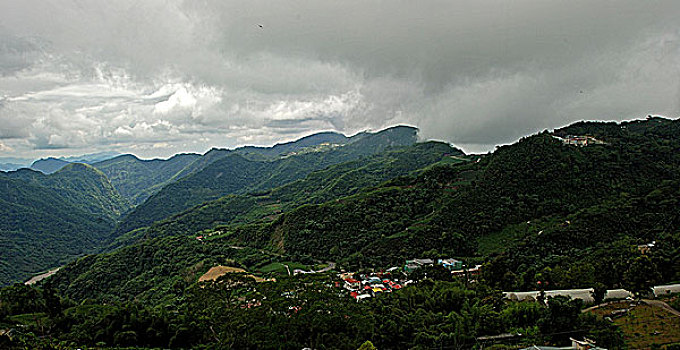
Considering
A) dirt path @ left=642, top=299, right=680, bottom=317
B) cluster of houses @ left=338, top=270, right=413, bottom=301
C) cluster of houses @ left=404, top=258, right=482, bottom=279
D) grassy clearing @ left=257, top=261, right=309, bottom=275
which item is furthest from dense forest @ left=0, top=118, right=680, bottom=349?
cluster of houses @ left=338, top=270, right=413, bottom=301

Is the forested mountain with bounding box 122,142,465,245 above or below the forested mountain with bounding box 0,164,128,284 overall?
above

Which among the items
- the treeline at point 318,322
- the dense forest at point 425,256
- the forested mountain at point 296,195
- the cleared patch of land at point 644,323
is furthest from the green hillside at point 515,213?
the forested mountain at point 296,195

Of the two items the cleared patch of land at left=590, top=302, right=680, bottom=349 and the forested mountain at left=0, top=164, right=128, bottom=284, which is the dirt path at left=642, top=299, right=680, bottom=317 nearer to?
the cleared patch of land at left=590, top=302, right=680, bottom=349

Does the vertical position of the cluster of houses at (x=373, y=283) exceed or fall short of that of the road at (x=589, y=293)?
it falls short

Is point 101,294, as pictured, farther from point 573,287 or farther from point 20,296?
point 573,287

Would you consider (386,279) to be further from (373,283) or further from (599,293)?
(599,293)

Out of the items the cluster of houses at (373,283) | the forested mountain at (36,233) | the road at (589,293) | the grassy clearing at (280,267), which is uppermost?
the road at (589,293)

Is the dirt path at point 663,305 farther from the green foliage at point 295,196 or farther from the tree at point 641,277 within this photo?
the green foliage at point 295,196
